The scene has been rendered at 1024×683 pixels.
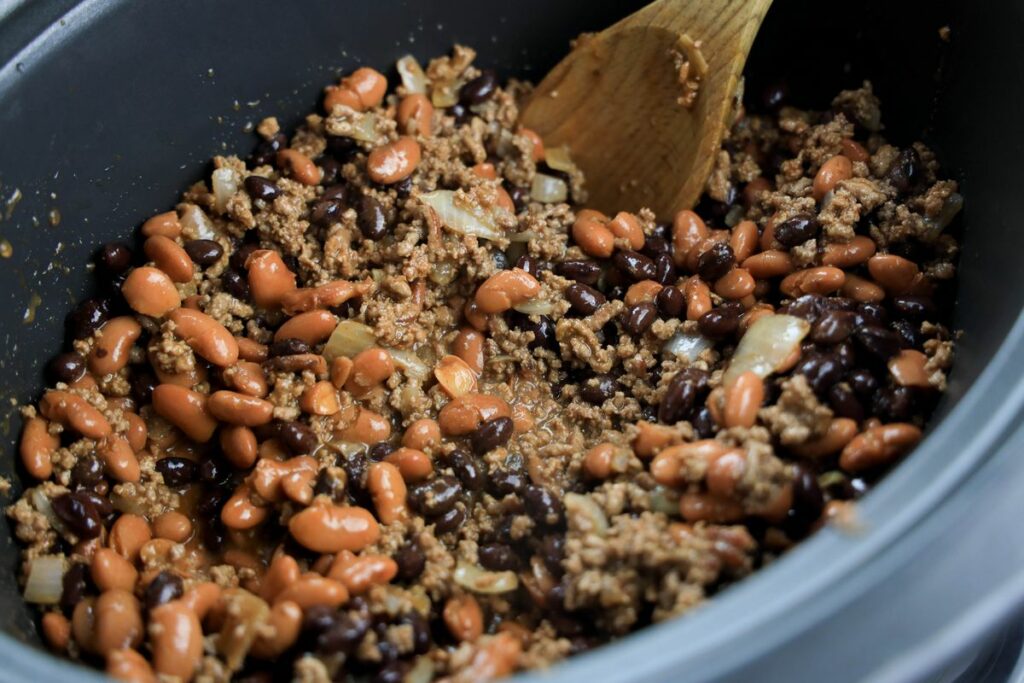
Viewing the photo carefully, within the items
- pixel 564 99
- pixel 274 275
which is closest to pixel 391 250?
pixel 274 275

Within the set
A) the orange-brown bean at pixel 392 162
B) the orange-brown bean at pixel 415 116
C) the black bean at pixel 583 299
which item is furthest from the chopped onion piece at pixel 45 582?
the orange-brown bean at pixel 415 116

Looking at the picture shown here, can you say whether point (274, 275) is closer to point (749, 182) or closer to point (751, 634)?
point (749, 182)

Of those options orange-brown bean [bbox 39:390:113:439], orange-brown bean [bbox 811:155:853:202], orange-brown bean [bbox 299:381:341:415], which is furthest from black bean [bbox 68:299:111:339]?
orange-brown bean [bbox 811:155:853:202]

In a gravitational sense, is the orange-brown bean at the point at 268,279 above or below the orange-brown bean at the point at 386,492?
above

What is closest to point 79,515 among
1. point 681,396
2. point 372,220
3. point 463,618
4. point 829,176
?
point 463,618

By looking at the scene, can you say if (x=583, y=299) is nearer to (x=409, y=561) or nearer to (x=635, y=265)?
(x=635, y=265)

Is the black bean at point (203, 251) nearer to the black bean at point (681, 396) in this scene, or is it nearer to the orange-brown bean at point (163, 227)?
the orange-brown bean at point (163, 227)
